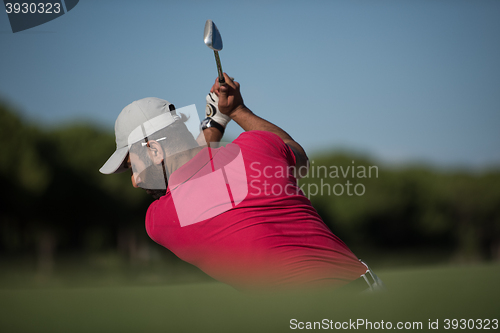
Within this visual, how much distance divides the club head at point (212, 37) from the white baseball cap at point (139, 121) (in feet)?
1.76

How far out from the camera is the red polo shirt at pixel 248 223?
7.97 feet

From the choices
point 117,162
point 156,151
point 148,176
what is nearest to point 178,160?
point 156,151

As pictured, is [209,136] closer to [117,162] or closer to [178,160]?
Result: [178,160]

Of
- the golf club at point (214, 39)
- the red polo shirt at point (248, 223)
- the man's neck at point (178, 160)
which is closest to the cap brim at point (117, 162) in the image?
the man's neck at point (178, 160)

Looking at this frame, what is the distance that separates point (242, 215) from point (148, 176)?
0.84 metres

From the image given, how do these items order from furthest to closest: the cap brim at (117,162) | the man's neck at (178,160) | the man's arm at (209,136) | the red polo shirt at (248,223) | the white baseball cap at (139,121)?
1. the man's arm at (209,136)
2. the cap brim at (117,162)
3. the white baseball cap at (139,121)
4. the man's neck at (178,160)
5. the red polo shirt at (248,223)

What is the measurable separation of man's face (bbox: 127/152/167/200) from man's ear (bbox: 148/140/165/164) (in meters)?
0.03

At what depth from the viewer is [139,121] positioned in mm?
3037

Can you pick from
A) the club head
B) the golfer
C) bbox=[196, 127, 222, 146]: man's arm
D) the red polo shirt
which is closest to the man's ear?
the golfer

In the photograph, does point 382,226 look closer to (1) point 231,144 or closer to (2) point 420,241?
(2) point 420,241

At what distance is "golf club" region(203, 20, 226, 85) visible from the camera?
10.4 feet

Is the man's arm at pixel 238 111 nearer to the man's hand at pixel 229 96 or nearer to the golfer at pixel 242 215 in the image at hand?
the man's hand at pixel 229 96

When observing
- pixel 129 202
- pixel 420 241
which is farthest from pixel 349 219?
pixel 129 202

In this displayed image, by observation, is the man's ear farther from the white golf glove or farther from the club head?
the club head
